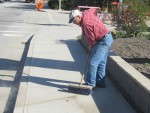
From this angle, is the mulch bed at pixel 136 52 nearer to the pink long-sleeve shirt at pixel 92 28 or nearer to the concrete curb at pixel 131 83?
the concrete curb at pixel 131 83

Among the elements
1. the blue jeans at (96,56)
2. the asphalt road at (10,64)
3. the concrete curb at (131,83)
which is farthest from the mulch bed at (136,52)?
the asphalt road at (10,64)

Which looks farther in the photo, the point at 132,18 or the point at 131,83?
the point at 132,18

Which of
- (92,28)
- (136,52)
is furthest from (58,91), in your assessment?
(136,52)

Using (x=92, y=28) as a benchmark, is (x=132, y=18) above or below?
below

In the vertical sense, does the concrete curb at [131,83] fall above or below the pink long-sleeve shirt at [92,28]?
below

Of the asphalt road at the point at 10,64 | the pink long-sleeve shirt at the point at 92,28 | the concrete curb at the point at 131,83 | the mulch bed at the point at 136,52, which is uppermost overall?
the pink long-sleeve shirt at the point at 92,28

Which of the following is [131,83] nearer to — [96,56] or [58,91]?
[96,56]

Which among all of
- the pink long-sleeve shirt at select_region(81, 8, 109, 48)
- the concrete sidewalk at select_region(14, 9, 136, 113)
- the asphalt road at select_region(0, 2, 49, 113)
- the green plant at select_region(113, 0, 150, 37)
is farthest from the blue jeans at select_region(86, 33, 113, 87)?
the green plant at select_region(113, 0, 150, 37)

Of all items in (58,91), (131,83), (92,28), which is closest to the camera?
(131,83)

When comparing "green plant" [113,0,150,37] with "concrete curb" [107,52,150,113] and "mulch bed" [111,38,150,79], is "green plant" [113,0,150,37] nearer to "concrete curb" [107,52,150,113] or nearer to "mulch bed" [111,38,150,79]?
"mulch bed" [111,38,150,79]

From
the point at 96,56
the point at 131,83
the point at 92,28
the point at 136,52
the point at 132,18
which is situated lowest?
the point at 136,52

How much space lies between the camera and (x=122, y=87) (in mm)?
7383

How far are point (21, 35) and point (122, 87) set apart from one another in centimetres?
1071

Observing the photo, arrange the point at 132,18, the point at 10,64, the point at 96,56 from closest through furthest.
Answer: the point at 96,56 → the point at 10,64 → the point at 132,18
